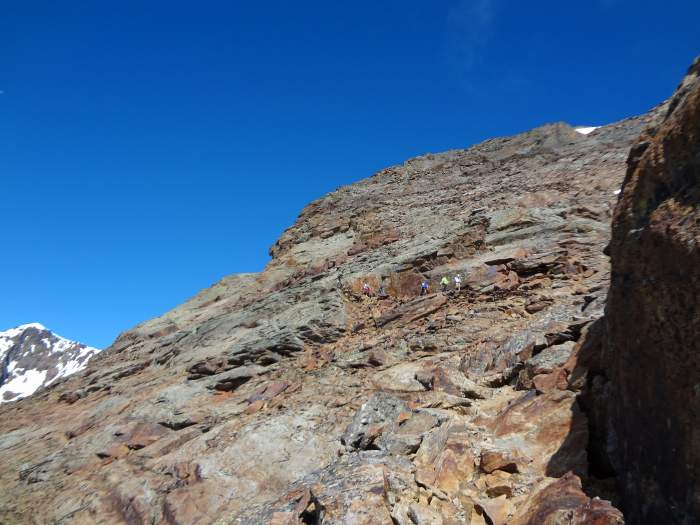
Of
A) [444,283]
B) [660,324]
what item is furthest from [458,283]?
[660,324]

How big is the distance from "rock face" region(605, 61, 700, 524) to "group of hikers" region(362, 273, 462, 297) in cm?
1474

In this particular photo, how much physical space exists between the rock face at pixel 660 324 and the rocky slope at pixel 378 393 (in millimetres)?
801

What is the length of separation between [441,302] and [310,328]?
6.35 m

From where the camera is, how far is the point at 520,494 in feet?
26.6

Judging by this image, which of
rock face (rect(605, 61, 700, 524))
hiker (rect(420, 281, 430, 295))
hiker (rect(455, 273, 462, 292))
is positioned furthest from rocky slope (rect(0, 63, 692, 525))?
hiker (rect(420, 281, 430, 295))

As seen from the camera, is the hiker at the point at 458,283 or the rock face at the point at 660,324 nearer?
the rock face at the point at 660,324

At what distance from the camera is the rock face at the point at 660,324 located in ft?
18.4

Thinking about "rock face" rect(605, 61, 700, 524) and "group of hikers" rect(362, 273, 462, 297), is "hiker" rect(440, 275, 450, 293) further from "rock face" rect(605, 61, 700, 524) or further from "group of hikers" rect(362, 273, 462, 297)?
"rock face" rect(605, 61, 700, 524)

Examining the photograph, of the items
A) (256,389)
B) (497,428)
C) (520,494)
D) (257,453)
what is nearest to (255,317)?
(256,389)

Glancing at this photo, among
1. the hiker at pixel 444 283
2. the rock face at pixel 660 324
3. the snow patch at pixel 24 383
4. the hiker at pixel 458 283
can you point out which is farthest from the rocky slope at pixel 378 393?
the snow patch at pixel 24 383

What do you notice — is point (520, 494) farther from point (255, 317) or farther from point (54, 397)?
point (54, 397)

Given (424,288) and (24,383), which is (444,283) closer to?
(424,288)

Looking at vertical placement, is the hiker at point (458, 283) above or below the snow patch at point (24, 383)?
below

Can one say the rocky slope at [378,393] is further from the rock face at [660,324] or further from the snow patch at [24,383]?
the snow patch at [24,383]
